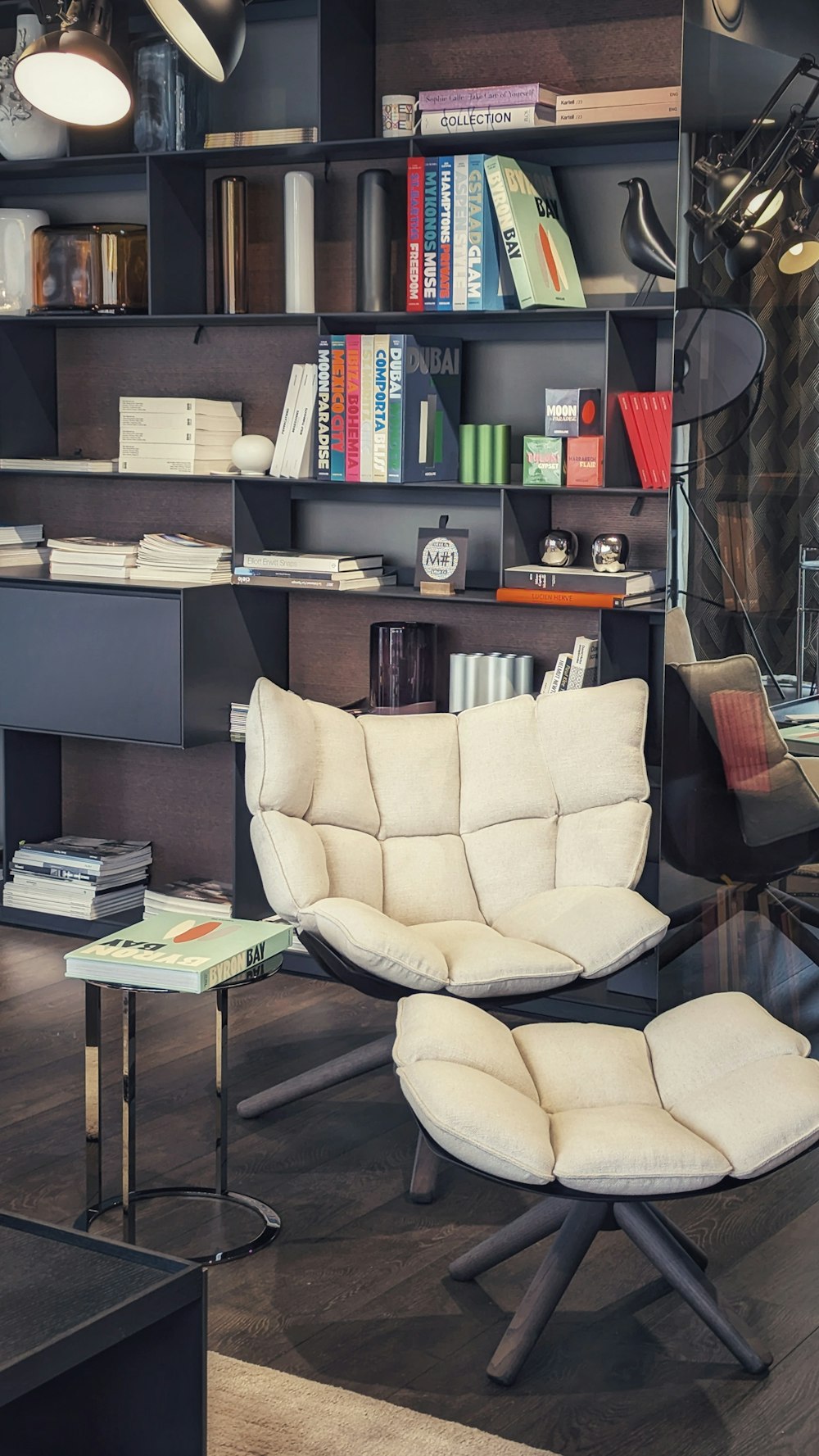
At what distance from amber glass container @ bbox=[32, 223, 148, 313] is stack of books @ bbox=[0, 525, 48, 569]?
675mm

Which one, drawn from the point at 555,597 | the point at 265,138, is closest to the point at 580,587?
the point at 555,597

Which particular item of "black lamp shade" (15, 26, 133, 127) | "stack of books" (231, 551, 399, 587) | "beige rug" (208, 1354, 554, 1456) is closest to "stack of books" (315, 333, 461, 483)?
"stack of books" (231, 551, 399, 587)

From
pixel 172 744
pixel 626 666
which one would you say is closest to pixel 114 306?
pixel 172 744

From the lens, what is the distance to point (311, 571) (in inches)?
169

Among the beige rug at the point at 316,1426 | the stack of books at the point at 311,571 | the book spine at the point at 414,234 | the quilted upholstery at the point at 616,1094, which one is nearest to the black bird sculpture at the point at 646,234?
the book spine at the point at 414,234

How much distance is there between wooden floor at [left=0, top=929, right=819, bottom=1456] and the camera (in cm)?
Result: 238

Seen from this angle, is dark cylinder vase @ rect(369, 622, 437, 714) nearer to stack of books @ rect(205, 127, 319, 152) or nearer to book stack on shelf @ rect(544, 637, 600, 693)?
book stack on shelf @ rect(544, 637, 600, 693)

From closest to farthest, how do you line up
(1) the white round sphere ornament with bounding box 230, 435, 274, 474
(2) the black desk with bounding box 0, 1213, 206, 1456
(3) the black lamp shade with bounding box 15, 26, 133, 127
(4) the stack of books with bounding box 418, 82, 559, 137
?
(2) the black desk with bounding box 0, 1213, 206, 1456 → (3) the black lamp shade with bounding box 15, 26, 133, 127 → (4) the stack of books with bounding box 418, 82, 559, 137 → (1) the white round sphere ornament with bounding box 230, 435, 274, 474

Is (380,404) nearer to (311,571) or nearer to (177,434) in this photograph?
(311,571)

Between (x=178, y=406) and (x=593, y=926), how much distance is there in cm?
210

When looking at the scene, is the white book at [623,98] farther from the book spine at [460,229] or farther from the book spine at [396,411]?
the book spine at [396,411]

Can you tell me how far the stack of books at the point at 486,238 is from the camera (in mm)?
3879

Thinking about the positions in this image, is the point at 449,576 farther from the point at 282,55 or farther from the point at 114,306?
the point at 282,55


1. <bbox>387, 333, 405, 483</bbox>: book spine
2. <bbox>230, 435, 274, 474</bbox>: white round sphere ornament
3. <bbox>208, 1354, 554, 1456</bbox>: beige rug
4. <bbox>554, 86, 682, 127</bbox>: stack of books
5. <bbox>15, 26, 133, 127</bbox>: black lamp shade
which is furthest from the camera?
<bbox>230, 435, 274, 474</bbox>: white round sphere ornament
